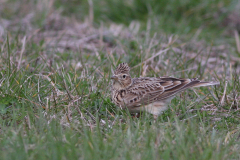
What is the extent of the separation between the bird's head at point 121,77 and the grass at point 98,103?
23 cm

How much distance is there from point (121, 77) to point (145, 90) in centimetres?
43

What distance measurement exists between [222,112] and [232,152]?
1.47m

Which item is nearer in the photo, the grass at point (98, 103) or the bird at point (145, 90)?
the grass at point (98, 103)

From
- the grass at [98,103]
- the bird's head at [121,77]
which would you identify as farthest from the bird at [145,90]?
the grass at [98,103]

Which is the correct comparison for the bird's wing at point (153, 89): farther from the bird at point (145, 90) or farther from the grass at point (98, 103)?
the grass at point (98, 103)

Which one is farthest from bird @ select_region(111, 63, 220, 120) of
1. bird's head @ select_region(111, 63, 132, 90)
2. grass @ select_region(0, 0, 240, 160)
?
grass @ select_region(0, 0, 240, 160)

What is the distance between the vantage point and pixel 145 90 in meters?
5.56

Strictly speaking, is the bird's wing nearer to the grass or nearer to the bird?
the bird

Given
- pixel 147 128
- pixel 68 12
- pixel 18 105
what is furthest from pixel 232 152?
pixel 68 12

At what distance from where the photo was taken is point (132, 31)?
9.33 meters

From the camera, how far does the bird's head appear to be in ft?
17.9

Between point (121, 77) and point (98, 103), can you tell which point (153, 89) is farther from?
point (98, 103)

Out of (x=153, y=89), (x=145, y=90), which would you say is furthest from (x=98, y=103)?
(x=153, y=89)

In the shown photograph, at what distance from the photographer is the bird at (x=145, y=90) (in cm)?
531
